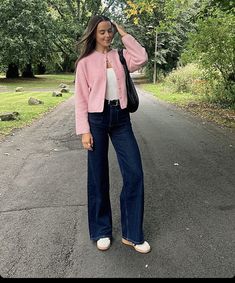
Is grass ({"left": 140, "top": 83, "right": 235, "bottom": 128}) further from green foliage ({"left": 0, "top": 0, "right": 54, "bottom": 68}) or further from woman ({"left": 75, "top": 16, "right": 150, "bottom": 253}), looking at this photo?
green foliage ({"left": 0, "top": 0, "right": 54, "bottom": 68})

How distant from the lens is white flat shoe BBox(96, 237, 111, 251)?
3541mm

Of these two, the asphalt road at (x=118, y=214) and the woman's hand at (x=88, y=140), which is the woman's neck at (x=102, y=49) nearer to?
the woman's hand at (x=88, y=140)

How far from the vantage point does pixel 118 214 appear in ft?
14.3

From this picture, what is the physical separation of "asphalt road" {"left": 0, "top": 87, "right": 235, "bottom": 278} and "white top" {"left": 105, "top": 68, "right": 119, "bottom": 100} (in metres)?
1.40

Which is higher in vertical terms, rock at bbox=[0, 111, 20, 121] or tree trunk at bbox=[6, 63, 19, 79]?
rock at bbox=[0, 111, 20, 121]

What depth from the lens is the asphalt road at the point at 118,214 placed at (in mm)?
3232

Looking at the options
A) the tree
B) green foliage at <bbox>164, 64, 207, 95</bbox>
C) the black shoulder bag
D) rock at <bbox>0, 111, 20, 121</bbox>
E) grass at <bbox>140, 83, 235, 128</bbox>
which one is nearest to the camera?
the black shoulder bag

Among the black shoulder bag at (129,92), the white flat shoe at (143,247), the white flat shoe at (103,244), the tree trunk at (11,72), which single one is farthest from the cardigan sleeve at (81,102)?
the tree trunk at (11,72)

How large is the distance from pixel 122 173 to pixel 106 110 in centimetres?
61

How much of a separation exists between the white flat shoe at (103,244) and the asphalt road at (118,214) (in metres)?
0.06

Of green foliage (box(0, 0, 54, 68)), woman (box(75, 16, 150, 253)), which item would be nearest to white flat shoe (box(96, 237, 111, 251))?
woman (box(75, 16, 150, 253))

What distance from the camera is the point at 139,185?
353 cm

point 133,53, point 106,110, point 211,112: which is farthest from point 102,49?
point 211,112

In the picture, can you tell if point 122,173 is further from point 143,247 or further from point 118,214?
point 118,214
